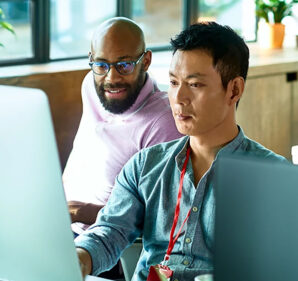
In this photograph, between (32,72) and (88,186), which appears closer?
(88,186)

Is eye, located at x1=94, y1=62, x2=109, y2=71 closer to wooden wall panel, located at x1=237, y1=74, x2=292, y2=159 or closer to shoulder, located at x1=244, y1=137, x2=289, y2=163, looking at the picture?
shoulder, located at x1=244, y1=137, x2=289, y2=163

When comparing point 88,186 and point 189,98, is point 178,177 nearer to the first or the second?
point 189,98

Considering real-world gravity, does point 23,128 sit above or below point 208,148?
above

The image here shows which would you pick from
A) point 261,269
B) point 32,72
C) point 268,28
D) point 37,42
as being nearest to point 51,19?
point 37,42

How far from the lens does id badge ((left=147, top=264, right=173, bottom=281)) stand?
1579 millimetres

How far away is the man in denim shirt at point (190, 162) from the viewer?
1741 mm

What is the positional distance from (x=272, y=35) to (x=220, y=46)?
11.9 feet

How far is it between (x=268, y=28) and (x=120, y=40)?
2974 millimetres

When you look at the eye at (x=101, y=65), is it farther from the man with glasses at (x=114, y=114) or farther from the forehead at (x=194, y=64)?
the forehead at (x=194, y=64)

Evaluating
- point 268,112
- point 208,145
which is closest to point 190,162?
point 208,145

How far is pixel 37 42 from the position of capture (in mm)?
4133

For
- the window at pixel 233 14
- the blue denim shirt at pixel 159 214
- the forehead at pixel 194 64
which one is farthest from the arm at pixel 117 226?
the window at pixel 233 14

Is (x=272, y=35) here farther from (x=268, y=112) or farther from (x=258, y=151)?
(x=258, y=151)

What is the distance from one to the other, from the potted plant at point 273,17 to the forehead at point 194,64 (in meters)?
3.57
